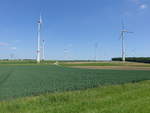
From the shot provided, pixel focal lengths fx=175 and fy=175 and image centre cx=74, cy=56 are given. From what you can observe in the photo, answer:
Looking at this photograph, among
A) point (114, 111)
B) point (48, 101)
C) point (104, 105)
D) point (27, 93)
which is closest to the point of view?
point (114, 111)

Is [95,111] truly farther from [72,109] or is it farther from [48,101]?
[48,101]

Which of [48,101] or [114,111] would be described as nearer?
[114,111]

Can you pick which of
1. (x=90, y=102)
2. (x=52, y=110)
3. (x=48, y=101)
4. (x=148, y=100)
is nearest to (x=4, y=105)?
(x=48, y=101)

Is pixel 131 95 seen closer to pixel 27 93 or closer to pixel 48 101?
pixel 48 101

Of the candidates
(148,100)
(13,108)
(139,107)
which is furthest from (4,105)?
(148,100)

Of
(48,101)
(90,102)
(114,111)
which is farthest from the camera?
(48,101)

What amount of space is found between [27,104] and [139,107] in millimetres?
5238

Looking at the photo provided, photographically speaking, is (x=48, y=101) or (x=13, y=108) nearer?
(x=13, y=108)

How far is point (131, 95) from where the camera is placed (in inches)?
386

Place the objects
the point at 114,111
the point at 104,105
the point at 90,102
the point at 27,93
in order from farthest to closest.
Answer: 1. the point at 27,93
2. the point at 90,102
3. the point at 104,105
4. the point at 114,111

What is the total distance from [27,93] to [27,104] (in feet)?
11.1

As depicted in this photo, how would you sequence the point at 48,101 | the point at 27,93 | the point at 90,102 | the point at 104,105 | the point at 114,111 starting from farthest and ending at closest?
the point at 27,93 → the point at 48,101 → the point at 90,102 → the point at 104,105 → the point at 114,111

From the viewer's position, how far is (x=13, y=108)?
8062 millimetres

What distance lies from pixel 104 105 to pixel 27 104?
3.76 m
